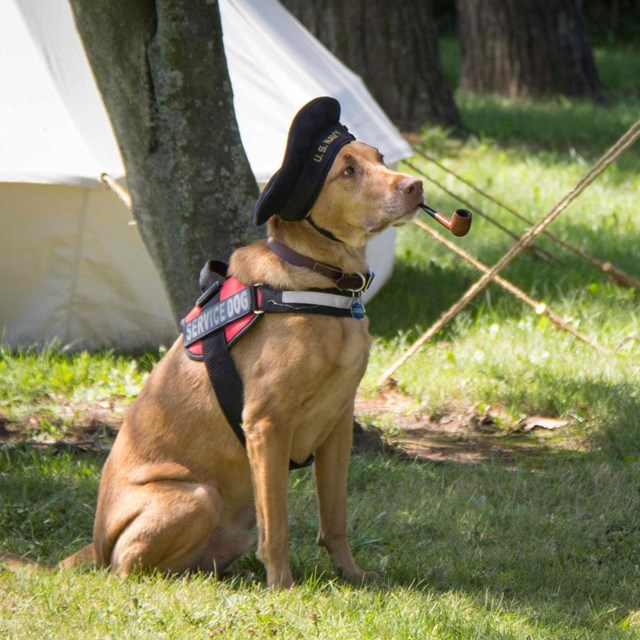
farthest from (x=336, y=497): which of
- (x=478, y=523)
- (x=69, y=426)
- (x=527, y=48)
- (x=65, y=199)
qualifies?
(x=527, y=48)

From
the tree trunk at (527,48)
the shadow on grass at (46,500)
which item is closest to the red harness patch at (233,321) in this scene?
the shadow on grass at (46,500)

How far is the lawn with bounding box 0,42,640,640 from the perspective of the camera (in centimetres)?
345

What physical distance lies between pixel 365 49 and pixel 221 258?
6.26m

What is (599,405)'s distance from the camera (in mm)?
5438

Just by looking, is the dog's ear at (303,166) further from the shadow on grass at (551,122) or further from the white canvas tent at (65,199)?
the shadow on grass at (551,122)

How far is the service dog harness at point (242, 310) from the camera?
3.56 meters

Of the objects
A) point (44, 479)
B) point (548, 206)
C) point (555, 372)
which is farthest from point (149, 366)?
point (548, 206)

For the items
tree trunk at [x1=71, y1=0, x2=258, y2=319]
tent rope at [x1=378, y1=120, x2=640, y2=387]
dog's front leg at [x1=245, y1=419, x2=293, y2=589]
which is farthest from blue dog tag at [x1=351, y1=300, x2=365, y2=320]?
tent rope at [x1=378, y1=120, x2=640, y2=387]

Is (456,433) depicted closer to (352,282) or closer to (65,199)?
(352,282)

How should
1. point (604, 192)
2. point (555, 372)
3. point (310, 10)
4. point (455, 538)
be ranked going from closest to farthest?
1. point (455, 538)
2. point (555, 372)
3. point (604, 192)
4. point (310, 10)

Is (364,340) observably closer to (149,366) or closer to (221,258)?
(221,258)

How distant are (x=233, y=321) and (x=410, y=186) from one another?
2.42 feet

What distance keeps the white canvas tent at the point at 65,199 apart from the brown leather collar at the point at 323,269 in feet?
8.22

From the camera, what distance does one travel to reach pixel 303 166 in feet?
11.4
